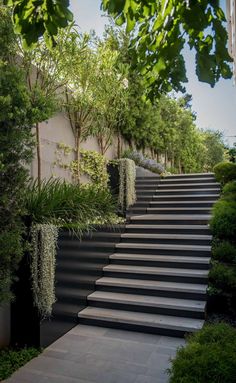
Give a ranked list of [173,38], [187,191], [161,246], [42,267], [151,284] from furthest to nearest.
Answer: [187,191] → [161,246] → [151,284] → [42,267] → [173,38]

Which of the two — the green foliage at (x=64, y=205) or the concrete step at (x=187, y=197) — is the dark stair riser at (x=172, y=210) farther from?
the green foliage at (x=64, y=205)

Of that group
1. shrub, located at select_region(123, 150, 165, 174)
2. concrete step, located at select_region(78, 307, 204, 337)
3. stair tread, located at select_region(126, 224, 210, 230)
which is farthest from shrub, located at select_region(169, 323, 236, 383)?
shrub, located at select_region(123, 150, 165, 174)

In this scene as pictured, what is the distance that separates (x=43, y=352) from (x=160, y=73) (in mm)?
3039

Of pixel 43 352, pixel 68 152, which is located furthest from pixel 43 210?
pixel 68 152

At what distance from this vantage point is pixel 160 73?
2.26m

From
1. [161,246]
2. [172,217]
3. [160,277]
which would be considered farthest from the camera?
[172,217]

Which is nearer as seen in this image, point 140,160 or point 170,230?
point 170,230

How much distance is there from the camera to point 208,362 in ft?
7.06

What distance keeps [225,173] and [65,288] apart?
16.9 feet

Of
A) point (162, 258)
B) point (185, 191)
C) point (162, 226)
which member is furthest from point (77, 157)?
point (185, 191)

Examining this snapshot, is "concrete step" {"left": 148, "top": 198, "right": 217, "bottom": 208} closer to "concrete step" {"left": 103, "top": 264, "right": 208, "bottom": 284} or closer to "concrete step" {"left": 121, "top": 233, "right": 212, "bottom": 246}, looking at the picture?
"concrete step" {"left": 121, "top": 233, "right": 212, "bottom": 246}

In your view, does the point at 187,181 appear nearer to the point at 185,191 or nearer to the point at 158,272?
the point at 185,191

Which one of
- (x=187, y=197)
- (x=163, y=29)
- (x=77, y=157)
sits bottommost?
(x=187, y=197)

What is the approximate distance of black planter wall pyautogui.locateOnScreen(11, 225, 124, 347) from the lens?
3406mm
